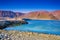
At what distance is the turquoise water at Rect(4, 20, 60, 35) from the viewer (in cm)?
434

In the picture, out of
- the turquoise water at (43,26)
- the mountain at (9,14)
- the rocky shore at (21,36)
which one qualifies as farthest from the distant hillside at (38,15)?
the rocky shore at (21,36)

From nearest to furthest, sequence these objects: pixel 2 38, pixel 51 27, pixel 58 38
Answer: pixel 2 38
pixel 58 38
pixel 51 27

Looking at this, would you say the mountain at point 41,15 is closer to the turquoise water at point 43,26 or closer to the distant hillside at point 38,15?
the distant hillside at point 38,15

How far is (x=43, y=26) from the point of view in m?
4.39

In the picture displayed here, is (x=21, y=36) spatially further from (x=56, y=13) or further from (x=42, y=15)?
(x=56, y=13)

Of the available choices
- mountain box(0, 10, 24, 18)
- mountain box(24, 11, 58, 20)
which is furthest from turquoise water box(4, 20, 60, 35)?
mountain box(0, 10, 24, 18)

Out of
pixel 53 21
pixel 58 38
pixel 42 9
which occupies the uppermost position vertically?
pixel 42 9

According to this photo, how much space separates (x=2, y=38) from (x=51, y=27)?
174cm

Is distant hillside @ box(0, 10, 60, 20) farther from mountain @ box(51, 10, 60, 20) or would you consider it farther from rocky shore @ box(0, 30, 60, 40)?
rocky shore @ box(0, 30, 60, 40)

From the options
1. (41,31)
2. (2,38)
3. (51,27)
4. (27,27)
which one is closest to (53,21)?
(51,27)

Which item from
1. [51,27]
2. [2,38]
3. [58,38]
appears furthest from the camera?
[51,27]

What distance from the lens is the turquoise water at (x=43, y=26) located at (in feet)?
14.2

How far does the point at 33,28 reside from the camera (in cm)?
448

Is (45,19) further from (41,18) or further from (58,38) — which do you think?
(58,38)
